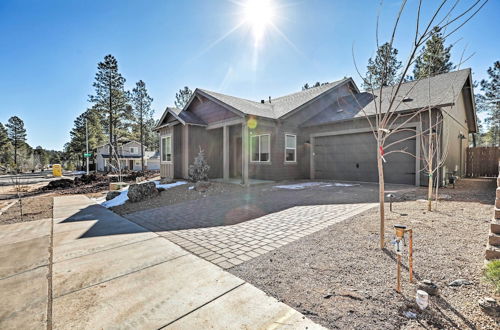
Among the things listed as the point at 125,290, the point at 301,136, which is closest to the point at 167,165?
the point at 301,136

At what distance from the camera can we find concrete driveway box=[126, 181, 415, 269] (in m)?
3.40

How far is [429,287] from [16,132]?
7141 cm

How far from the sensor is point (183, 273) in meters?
2.62

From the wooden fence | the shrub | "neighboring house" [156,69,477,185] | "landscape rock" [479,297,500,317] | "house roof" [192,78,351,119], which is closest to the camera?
"landscape rock" [479,297,500,317]

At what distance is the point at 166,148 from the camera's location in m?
13.2

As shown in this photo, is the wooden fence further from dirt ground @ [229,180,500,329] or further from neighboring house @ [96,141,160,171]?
neighboring house @ [96,141,160,171]

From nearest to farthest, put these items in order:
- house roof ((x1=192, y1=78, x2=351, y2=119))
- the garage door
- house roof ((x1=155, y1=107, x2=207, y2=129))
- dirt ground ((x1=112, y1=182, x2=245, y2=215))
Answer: dirt ground ((x1=112, y1=182, x2=245, y2=215)), the garage door, house roof ((x1=192, y1=78, x2=351, y2=119)), house roof ((x1=155, y1=107, x2=207, y2=129))

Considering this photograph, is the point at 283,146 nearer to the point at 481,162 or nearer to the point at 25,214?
the point at 25,214

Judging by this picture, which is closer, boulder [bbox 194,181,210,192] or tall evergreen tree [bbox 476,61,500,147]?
boulder [bbox 194,181,210,192]

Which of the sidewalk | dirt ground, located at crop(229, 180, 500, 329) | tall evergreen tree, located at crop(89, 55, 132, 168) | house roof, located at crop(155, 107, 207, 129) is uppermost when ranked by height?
tall evergreen tree, located at crop(89, 55, 132, 168)

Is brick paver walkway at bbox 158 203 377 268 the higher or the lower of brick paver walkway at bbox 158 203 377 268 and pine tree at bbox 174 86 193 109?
the lower

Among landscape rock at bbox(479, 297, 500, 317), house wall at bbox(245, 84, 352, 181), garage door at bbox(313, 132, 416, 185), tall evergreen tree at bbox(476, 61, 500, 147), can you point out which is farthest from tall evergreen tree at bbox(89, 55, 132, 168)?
tall evergreen tree at bbox(476, 61, 500, 147)

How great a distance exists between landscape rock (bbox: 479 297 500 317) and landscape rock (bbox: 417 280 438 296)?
29 centimetres

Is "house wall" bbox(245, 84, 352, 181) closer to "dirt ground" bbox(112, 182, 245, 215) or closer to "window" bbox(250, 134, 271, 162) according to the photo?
"window" bbox(250, 134, 271, 162)
